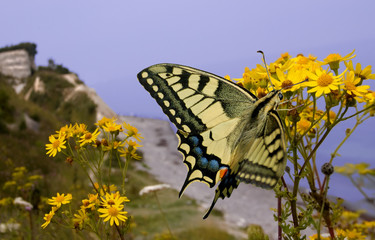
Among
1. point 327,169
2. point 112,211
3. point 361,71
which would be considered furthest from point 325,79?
point 112,211

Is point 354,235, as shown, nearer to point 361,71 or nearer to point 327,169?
point 327,169

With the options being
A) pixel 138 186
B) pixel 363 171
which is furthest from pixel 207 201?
pixel 363 171

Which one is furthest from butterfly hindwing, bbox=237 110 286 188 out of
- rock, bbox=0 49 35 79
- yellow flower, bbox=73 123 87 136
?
rock, bbox=0 49 35 79

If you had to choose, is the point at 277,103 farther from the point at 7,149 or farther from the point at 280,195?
the point at 7,149

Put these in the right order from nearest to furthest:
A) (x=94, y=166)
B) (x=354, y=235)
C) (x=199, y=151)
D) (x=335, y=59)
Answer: (x=335, y=59), (x=94, y=166), (x=199, y=151), (x=354, y=235)

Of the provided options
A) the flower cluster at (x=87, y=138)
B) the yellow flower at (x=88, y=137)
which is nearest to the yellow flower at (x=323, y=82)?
the flower cluster at (x=87, y=138)

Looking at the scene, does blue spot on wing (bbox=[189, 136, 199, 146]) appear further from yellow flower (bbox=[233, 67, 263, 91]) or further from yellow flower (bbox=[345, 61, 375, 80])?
yellow flower (bbox=[345, 61, 375, 80])
